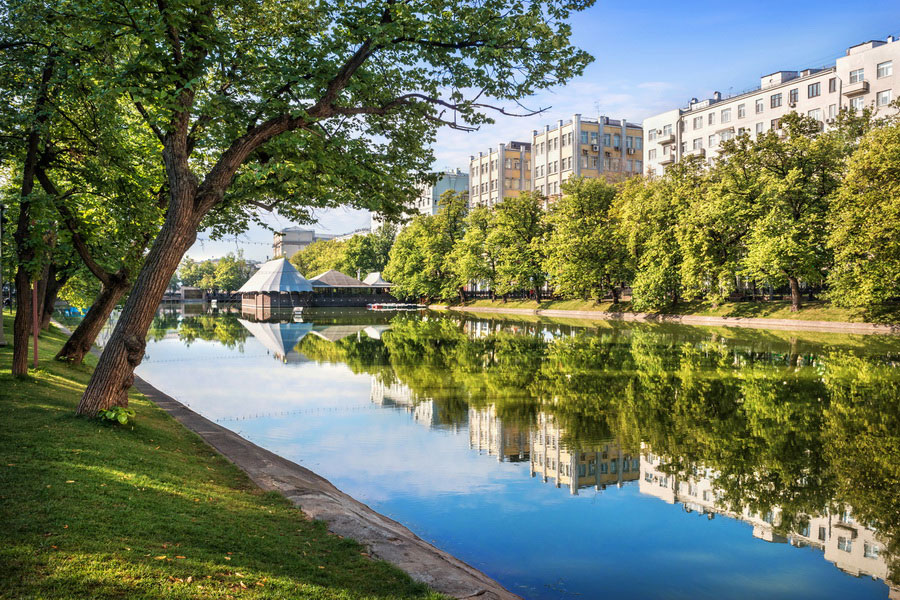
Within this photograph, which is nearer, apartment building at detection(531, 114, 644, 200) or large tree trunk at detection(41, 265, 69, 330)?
large tree trunk at detection(41, 265, 69, 330)

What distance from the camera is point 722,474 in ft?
36.8

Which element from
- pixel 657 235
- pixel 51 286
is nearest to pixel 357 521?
pixel 51 286

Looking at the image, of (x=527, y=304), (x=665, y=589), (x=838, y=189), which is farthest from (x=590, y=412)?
(x=527, y=304)

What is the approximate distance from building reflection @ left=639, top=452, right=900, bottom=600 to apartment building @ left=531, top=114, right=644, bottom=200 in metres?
94.4

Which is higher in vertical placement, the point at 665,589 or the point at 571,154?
the point at 571,154

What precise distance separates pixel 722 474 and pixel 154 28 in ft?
39.2

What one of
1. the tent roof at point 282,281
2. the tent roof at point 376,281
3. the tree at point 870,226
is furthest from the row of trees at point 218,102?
the tent roof at point 376,281

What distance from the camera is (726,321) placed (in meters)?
51.1

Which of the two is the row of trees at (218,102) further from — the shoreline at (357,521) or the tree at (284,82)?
the shoreline at (357,521)

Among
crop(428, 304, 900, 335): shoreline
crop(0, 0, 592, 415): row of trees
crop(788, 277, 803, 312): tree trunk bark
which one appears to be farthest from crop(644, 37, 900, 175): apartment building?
crop(0, 0, 592, 415): row of trees

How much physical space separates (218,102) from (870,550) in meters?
12.1

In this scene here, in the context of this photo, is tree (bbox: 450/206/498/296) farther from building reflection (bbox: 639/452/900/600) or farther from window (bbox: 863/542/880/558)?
window (bbox: 863/542/880/558)

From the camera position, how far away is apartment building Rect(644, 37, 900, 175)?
65.0 meters

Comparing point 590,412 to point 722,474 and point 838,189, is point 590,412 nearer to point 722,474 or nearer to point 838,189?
point 722,474
